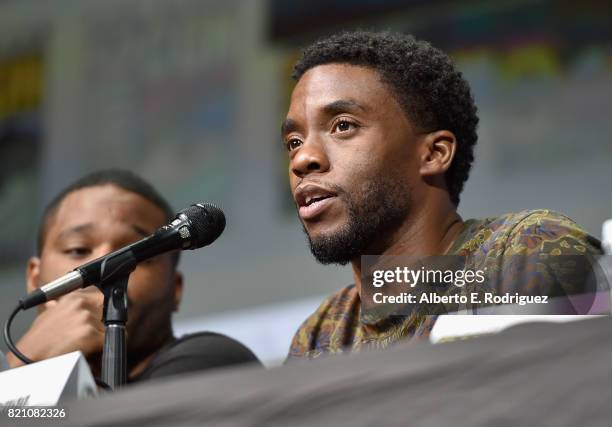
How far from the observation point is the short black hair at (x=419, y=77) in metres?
1.78

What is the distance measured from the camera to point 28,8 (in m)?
4.67

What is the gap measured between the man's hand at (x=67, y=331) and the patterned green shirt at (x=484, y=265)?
35 centimetres

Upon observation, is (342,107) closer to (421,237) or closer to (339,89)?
(339,89)

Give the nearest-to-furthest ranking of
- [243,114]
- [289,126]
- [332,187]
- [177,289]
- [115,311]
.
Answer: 1. [115,311]
2. [332,187]
3. [289,126]
4. [177,289]
5. [243,114]

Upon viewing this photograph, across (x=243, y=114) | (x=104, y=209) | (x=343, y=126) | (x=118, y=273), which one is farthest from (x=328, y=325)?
(x=243, y=114)

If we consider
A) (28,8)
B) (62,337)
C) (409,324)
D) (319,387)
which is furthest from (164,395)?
(28,8)

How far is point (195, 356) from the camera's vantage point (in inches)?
77.9

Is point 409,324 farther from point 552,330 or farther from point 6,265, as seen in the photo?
point 6,265

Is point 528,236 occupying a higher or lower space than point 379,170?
lower

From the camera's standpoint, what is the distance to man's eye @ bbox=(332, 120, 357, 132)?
5.60 feet

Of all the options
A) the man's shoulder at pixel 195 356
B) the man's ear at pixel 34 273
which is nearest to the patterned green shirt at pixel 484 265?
the man's shoulder at pixel 195 356

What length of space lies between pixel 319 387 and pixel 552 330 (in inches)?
5.9

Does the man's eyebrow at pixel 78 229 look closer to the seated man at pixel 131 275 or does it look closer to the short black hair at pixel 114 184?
the seated man at pixel 131 275

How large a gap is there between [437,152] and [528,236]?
12.1 inches
